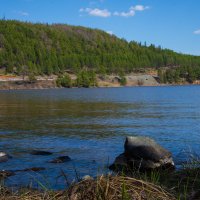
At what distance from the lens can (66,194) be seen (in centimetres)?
640

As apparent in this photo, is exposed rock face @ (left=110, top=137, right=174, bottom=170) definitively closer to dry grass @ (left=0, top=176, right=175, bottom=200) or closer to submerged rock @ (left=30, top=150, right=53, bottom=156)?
submerged rock @ (left=30, top=150, right=53, bottom=156)

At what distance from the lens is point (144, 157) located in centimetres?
2427

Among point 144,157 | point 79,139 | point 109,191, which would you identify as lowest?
point 79,139

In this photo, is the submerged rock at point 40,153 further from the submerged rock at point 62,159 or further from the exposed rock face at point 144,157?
the exposed rock face at point 144,157

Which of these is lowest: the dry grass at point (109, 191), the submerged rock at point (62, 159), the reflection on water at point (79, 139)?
the reflection on water at point (79, 139)

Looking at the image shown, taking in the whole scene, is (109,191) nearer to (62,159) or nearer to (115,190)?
(115,190)

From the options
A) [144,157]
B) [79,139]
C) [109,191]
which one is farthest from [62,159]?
[109,191]

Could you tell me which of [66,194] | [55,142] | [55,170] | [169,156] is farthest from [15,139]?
[66,194]

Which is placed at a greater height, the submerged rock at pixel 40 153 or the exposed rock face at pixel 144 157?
the exposed rock face at pixel 144 157

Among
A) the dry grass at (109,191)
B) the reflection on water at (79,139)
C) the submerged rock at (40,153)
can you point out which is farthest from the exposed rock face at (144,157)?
the dry grass at (109,191)

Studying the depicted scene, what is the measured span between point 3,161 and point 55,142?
10252 mm

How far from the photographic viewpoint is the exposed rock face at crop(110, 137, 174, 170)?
24078 mm

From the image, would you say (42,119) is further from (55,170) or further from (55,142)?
(55,170)

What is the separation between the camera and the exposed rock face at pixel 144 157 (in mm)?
24078
